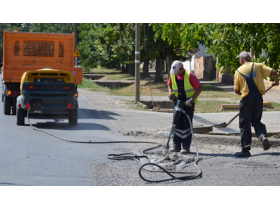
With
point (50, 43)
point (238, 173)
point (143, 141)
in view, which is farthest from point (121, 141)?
point (50, 43)

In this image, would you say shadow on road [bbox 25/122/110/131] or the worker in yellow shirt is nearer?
the worker in yellow shirt

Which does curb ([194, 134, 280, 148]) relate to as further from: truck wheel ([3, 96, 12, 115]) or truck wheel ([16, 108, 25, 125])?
truck wheel ([3, 96, 12, 115])

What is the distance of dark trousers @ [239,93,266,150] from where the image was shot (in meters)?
7.31

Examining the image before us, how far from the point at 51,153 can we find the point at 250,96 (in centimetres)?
384

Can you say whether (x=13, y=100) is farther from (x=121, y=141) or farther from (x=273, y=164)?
(x=273, y=164)

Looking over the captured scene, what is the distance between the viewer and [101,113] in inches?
563

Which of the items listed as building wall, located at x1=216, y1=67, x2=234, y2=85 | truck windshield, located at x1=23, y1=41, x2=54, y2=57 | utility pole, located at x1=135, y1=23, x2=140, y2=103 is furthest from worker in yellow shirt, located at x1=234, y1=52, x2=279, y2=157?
building wall, located at x1=216, y1=67, x2=234, y2=85

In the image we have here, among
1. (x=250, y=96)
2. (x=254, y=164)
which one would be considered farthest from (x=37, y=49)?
(x=254, y=164)

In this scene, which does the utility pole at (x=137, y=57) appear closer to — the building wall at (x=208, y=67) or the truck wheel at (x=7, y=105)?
the truck wheel at (x=7, y=105)

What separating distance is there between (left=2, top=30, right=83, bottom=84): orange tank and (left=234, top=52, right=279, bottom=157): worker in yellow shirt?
8154mm

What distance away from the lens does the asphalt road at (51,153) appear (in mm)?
5668

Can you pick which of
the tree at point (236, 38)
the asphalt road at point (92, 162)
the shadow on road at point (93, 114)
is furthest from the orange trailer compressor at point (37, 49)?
the tree at point (236, 38)

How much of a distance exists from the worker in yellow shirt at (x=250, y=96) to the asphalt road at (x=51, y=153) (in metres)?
2.43

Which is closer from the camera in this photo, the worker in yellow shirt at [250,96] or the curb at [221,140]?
the worker in yellow shirt at [250,96]
